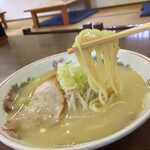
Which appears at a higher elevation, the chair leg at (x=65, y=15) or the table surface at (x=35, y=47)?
the table surface at (x=35, y=47)

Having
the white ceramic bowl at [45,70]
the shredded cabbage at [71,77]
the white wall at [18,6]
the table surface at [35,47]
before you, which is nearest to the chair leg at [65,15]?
the white wall at [18,6]

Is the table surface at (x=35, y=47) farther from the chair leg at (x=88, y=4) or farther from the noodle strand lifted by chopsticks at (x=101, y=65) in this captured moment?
the chair leg at (x=88, y=4)

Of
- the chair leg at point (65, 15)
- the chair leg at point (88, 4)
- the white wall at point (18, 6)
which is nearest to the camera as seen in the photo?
the chair leg at point (65, 15)

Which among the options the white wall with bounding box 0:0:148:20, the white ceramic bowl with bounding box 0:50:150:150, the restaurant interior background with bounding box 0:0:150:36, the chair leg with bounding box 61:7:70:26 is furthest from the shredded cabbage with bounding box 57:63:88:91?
the white wall with bounding box 0:0:148:20

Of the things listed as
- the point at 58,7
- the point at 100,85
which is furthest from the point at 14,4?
the point at 100,85

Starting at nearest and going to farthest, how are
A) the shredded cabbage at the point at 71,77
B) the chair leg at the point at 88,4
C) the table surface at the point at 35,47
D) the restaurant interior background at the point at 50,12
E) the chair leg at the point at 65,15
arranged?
1. the shredded cabbage at the point at 71,77
2. the table surface at the point at 35,47
3. the chair leg at the point at 65,15
4. the restaurant interior background at the point at 50,12
5. the chair leg at the point at 88,4

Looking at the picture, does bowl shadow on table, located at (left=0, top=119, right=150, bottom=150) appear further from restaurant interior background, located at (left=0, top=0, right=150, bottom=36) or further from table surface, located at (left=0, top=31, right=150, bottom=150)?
restaurant interior background, located at (left=0, top=0, right=150, bottom=36)

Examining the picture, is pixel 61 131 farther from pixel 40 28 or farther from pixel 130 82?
pixel 40 28
